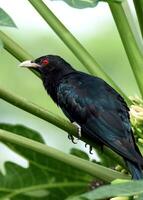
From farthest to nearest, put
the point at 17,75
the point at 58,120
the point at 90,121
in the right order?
the point at 17,75 → the point at 90,121 → the point at 58,120

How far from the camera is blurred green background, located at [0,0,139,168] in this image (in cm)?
638

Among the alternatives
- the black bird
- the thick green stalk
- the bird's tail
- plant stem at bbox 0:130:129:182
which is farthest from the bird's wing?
plant stem at bbox 0:130:129:182

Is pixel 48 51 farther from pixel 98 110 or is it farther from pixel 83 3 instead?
pixel 83 3

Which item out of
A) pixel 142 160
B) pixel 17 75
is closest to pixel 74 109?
pixel 142 160

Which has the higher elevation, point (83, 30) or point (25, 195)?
point (83, 30)

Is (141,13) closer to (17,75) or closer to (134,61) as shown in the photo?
(134,61)

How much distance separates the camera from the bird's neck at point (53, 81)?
4637mm

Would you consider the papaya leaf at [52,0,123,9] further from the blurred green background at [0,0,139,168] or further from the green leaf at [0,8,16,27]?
the blurred green background at [0,0,139,168]

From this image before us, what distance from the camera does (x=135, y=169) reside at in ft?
11.1

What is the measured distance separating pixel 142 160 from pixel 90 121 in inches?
22.3

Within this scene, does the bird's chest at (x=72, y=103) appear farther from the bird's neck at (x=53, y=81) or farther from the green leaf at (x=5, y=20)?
the green leaf at (x=5, y=20)

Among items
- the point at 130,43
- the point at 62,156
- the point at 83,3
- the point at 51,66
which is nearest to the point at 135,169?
the point at 62,156

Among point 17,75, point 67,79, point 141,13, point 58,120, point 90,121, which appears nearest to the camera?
point 58,120

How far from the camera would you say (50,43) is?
689 centimetres
